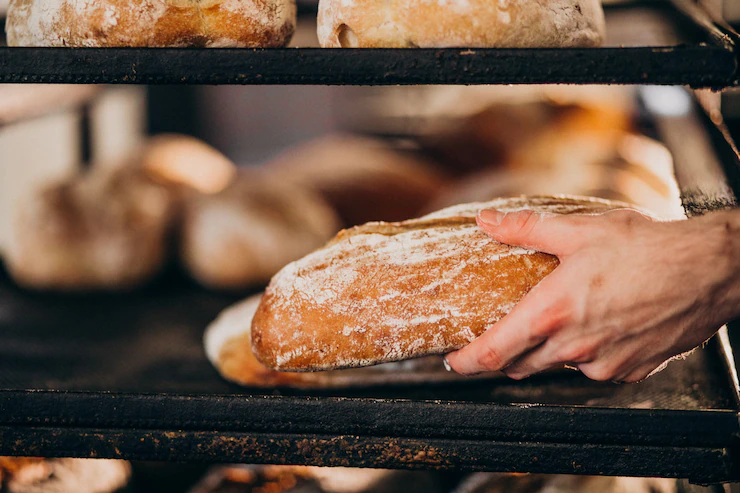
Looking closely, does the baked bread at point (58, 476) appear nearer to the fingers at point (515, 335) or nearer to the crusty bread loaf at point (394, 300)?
the crusty bread loaf at point (394, 300)

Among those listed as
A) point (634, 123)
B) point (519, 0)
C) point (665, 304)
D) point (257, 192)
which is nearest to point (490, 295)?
point (665, 304)

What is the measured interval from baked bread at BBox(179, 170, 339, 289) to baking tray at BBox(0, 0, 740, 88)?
76cm

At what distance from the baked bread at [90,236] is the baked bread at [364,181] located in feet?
1.26

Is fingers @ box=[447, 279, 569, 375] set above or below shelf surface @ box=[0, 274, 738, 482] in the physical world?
above

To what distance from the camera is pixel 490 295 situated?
711 millimetres

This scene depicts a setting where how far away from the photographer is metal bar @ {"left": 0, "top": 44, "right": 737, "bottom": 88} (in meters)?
0.62

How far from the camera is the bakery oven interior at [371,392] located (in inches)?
26.2

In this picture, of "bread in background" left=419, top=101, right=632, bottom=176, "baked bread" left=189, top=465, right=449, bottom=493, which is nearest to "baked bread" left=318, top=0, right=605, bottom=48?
"baked bread" left=189, top=465, right=449, bottom=493

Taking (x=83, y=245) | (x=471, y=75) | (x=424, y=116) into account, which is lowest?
(x=424, y=116)

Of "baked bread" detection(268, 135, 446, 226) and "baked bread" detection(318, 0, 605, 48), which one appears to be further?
"baked bread" detection(268, 135, 446, 226)

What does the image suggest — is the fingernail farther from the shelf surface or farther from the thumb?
the shelf surface

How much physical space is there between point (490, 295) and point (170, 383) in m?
0.49

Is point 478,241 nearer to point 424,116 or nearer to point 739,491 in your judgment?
point 739,491

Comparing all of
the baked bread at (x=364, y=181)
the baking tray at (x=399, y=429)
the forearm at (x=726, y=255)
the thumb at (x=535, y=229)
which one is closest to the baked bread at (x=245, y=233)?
the baked bread at (x=364, y=181)
